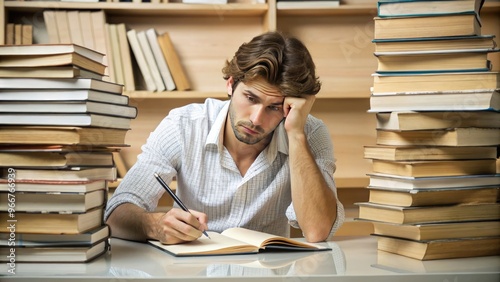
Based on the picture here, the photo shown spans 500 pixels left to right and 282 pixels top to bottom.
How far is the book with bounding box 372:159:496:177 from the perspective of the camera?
1145 mm

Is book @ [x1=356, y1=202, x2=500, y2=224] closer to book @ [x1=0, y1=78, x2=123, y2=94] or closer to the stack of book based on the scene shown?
book @ [x1=0, y1=78, x2=123, y2=94]

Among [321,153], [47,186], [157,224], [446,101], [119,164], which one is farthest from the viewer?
[119,164]

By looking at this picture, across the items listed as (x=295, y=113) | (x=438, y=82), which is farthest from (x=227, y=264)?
(x=295, y=113)

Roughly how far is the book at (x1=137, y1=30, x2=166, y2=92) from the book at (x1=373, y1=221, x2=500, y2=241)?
5.19ft

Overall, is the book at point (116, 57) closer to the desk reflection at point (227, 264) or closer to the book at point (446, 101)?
the desk reflection at point (227, 264)

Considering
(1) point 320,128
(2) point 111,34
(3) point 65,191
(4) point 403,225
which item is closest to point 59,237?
(3) point 65,191

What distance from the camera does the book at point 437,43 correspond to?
3.78 feet

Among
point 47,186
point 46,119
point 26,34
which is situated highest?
point 26,34

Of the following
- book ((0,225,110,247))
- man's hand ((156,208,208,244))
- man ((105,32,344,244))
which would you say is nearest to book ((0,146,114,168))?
book ((0,225,110,247))

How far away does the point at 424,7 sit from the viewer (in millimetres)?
1164

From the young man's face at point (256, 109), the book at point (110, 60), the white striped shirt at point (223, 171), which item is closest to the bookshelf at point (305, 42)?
the book at point (110, 60)

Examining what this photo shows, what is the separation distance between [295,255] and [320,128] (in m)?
0.66

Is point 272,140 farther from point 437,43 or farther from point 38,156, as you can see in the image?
point 38,156

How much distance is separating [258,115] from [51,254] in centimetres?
68
